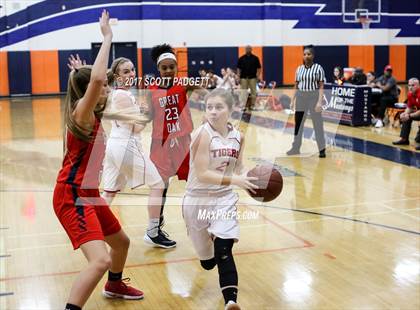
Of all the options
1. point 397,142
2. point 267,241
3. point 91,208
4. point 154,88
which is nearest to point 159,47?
point 154,88

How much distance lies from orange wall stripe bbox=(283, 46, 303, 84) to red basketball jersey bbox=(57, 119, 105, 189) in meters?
21.3

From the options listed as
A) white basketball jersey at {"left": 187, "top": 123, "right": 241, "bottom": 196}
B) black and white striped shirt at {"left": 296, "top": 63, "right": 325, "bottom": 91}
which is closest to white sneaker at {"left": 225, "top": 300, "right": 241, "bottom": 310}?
white basketball jersey at {"left": 187, "top": 123, "right": 241, "bottom": 196}

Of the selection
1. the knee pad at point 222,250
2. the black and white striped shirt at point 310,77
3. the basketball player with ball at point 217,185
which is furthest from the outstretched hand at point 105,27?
the black and white striped shirt at point 310,77

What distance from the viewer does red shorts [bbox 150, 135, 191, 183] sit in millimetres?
5703

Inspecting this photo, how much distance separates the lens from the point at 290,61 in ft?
80.5

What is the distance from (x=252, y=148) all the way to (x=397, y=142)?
2799 millimetres

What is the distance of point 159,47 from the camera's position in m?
5.89

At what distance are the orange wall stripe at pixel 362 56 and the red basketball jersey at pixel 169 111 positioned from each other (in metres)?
20.9

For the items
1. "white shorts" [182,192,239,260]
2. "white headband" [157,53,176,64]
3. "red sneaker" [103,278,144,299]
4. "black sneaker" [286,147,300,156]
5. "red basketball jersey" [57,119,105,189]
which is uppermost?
"white headband" [157,53,176,64]

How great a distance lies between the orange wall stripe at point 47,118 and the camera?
13.0m

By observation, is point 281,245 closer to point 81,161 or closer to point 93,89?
point 81,161

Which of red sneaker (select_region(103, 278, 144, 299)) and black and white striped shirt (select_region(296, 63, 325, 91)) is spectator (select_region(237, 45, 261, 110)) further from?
red sneaker (select_region(103, 278, 144, 299))

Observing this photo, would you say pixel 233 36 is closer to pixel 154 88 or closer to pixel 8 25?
pixel 8 25

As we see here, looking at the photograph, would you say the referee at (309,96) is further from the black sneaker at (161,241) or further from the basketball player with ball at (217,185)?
the basketball player with ball at (217,185)
